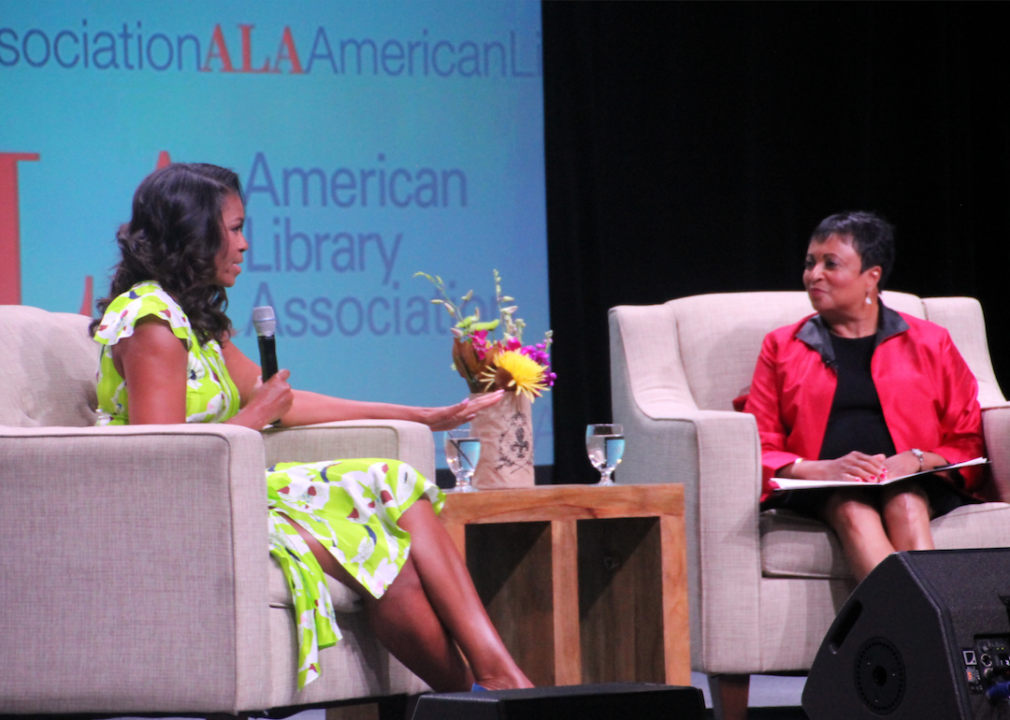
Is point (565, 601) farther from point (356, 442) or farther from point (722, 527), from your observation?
point (356, 442)

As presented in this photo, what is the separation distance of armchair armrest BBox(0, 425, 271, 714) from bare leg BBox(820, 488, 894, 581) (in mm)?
1214

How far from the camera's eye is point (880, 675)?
1508mm

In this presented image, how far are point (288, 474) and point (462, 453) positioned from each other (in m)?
0.38

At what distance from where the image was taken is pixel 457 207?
4.14 metres

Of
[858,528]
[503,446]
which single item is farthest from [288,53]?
[858,528]

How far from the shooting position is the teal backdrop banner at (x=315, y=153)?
12.3 feet

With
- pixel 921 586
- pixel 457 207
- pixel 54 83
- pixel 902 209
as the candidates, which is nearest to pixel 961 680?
pixel 921 586

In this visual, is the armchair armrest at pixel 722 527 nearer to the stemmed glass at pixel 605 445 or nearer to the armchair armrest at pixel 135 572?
the stemmed glass at pixel 605 445

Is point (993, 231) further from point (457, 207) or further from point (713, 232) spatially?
point (457, 207)

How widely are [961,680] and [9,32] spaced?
3358mm

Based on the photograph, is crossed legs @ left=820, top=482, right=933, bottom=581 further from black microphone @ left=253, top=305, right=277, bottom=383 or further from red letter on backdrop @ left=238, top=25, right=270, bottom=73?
red letter on backdrop @ left=238, top=25, right=270, bottom=73

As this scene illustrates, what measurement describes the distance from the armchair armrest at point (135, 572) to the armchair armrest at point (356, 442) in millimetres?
498

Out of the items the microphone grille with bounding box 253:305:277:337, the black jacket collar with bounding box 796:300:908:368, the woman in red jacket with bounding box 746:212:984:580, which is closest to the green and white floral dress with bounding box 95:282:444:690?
the microphone grille with bounding box 253:305:277:337

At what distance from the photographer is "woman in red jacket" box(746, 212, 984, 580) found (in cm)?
261
